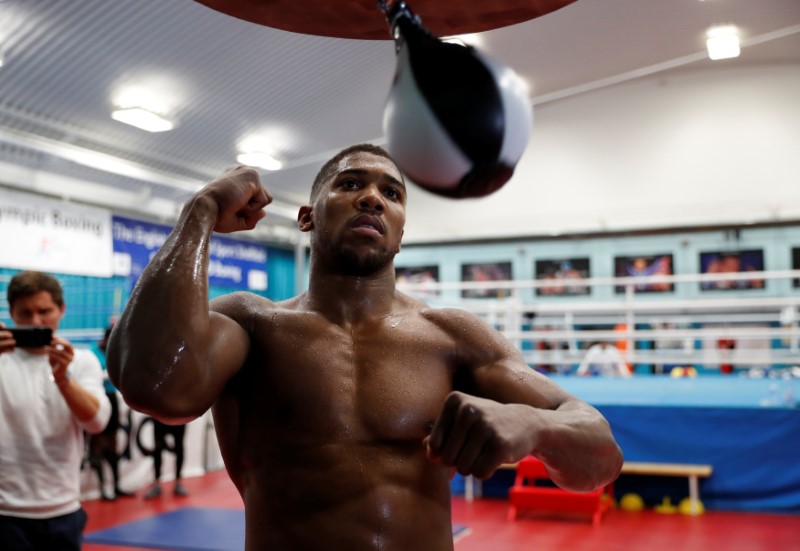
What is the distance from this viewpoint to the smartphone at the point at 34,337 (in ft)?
8.41

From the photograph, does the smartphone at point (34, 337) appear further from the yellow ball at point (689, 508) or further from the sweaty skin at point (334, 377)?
the yellow ball at point (689, 508)

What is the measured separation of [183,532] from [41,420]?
3106mm

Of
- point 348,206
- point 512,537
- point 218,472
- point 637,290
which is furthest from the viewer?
point 637,290

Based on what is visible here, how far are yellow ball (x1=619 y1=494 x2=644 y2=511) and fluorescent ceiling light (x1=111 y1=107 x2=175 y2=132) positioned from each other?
5.87m

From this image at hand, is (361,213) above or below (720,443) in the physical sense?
above

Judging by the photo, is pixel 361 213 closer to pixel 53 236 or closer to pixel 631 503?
pixel 631 503

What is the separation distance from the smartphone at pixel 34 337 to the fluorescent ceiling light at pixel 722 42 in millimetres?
7553

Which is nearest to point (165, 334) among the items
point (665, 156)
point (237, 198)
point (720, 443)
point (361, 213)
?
point (237, 198)

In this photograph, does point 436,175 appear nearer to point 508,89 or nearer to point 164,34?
point 508,89

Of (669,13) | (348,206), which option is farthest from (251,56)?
(348,206)

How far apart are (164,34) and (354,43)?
164 cm

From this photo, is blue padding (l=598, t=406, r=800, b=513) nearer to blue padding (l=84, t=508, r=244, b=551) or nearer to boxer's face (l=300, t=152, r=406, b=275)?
blue padding (l=84, t=508, r=244, b=551)

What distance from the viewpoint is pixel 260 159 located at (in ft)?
31.5

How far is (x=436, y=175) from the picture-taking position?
1.00m
